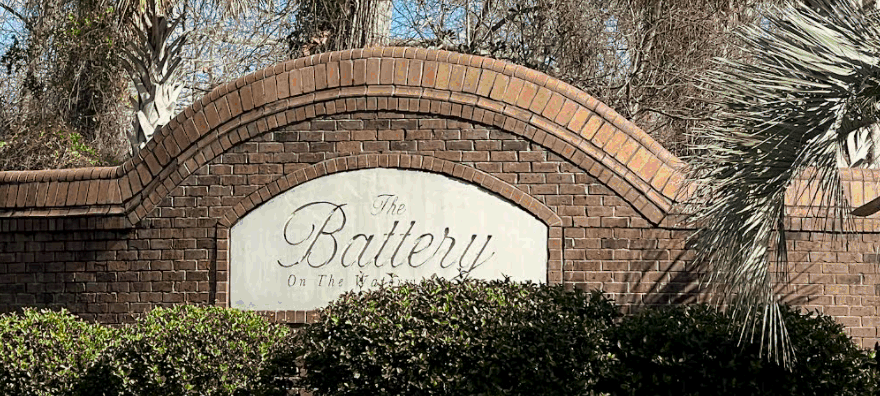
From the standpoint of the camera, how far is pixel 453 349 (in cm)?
734

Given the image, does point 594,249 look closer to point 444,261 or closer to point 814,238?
point 444,261

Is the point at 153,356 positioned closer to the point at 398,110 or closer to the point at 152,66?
the point at 398,110

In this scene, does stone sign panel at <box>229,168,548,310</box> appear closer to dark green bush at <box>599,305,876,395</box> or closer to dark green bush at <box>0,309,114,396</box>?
dark green bush at <box>0,309,114,396</box>

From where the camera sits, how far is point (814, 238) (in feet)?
30.1

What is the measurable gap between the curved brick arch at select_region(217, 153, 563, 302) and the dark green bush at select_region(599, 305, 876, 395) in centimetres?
170

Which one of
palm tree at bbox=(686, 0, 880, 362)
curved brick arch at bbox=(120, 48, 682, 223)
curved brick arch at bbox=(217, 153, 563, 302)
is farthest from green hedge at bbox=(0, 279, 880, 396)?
curved brick arch at bbox=(120, 48, 682, 223)

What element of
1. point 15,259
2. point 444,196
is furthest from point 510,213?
point 15,259

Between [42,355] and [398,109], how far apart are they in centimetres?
363

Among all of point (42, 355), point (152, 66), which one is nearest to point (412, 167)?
point (42, 355)

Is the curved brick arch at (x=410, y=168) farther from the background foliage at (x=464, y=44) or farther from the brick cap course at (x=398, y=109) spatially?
the background foliage at (x=464, y=44)

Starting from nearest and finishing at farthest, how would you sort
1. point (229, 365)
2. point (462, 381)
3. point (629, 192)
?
point (462, 381), point (229, 365), point (629, 192)

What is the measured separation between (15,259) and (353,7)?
21.4 feet

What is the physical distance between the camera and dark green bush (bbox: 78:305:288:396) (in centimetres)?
777

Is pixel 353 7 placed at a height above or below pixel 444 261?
above
